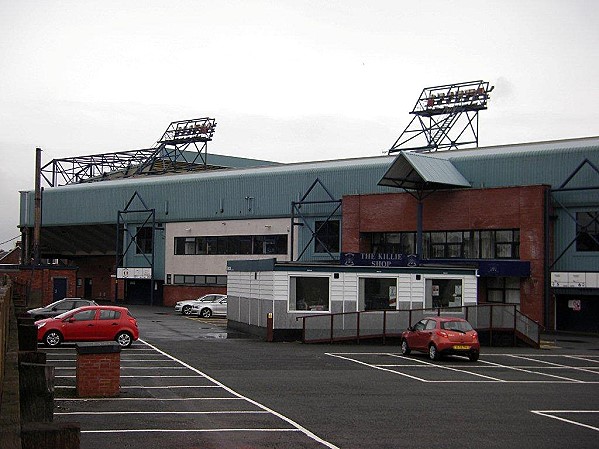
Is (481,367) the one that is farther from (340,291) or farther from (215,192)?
(215,192)

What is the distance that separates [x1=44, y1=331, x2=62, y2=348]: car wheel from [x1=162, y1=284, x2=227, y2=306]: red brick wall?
3360cm

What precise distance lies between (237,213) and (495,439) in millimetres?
50543

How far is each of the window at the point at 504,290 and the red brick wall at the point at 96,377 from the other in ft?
106

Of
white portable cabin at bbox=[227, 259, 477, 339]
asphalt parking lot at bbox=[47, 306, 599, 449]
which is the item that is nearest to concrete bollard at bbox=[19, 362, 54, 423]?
asphalt parking lot at bbox=[47, 306, 599, 449]

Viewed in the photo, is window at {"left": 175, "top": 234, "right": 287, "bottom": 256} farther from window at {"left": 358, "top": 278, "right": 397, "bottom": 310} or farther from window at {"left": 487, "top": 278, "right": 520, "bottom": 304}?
window at {"left": 358, "top": 278, "right": 397, "bottom": 310}

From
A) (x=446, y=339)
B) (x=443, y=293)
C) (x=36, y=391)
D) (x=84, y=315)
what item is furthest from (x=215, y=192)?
(x=36, y=391)

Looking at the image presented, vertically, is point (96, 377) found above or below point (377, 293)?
below

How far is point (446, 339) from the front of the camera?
28.7 metres

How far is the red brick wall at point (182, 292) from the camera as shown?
6494 cm

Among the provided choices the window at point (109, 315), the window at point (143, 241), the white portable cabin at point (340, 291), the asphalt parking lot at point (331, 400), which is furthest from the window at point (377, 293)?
the window at point (143, 241)

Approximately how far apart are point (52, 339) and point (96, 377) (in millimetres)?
12487

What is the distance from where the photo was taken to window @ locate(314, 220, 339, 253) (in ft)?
191

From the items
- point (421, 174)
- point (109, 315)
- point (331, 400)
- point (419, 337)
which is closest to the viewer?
point (331, 400)

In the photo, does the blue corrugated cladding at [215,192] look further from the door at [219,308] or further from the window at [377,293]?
the window at [377,293]
